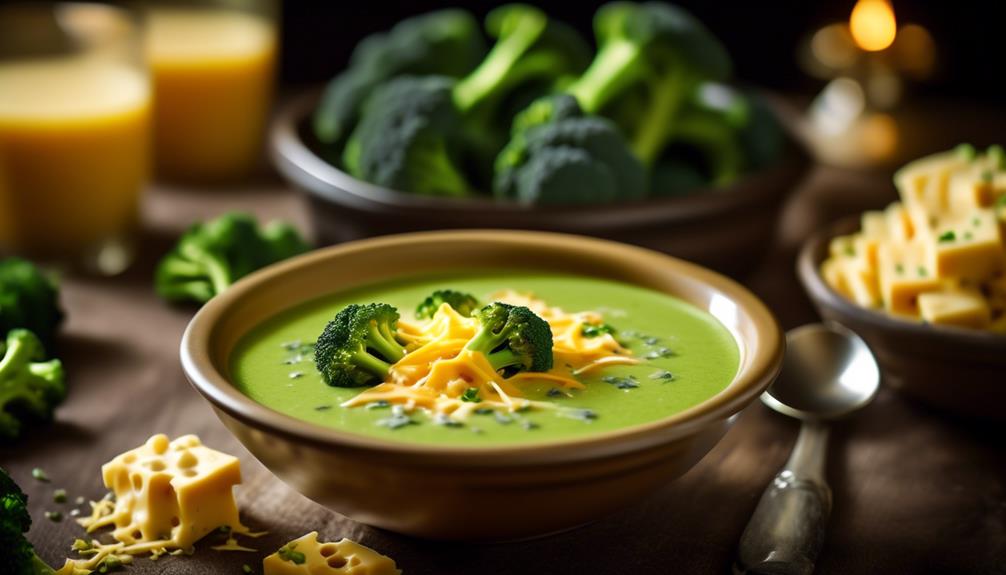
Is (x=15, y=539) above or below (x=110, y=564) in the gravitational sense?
above

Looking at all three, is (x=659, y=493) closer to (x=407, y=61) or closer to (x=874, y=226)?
→ (x=874, y=226)

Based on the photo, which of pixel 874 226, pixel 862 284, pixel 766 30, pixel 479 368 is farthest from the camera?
pixel 766 30

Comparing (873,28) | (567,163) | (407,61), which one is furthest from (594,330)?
(873,28)

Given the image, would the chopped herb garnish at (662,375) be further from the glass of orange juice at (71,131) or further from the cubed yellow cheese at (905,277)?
the glass of orange juice at (71,131)

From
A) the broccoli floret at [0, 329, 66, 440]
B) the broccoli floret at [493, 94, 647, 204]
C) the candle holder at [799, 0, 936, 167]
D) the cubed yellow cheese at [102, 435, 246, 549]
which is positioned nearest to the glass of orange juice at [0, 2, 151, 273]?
the broccoli floret at [0, 329, 66, 440]

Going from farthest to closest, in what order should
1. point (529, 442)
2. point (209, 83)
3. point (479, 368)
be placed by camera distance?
point (209, 83) → point (479, 368) → point (529, 442)

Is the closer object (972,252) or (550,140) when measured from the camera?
(972,252)

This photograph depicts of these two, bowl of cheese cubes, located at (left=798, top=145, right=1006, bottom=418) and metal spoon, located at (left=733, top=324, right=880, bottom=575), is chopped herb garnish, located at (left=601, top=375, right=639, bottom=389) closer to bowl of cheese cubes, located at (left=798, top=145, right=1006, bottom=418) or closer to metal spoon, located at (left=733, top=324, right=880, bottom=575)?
metal spoon, located at (left=733, top=324, right=880, bottom=575)
